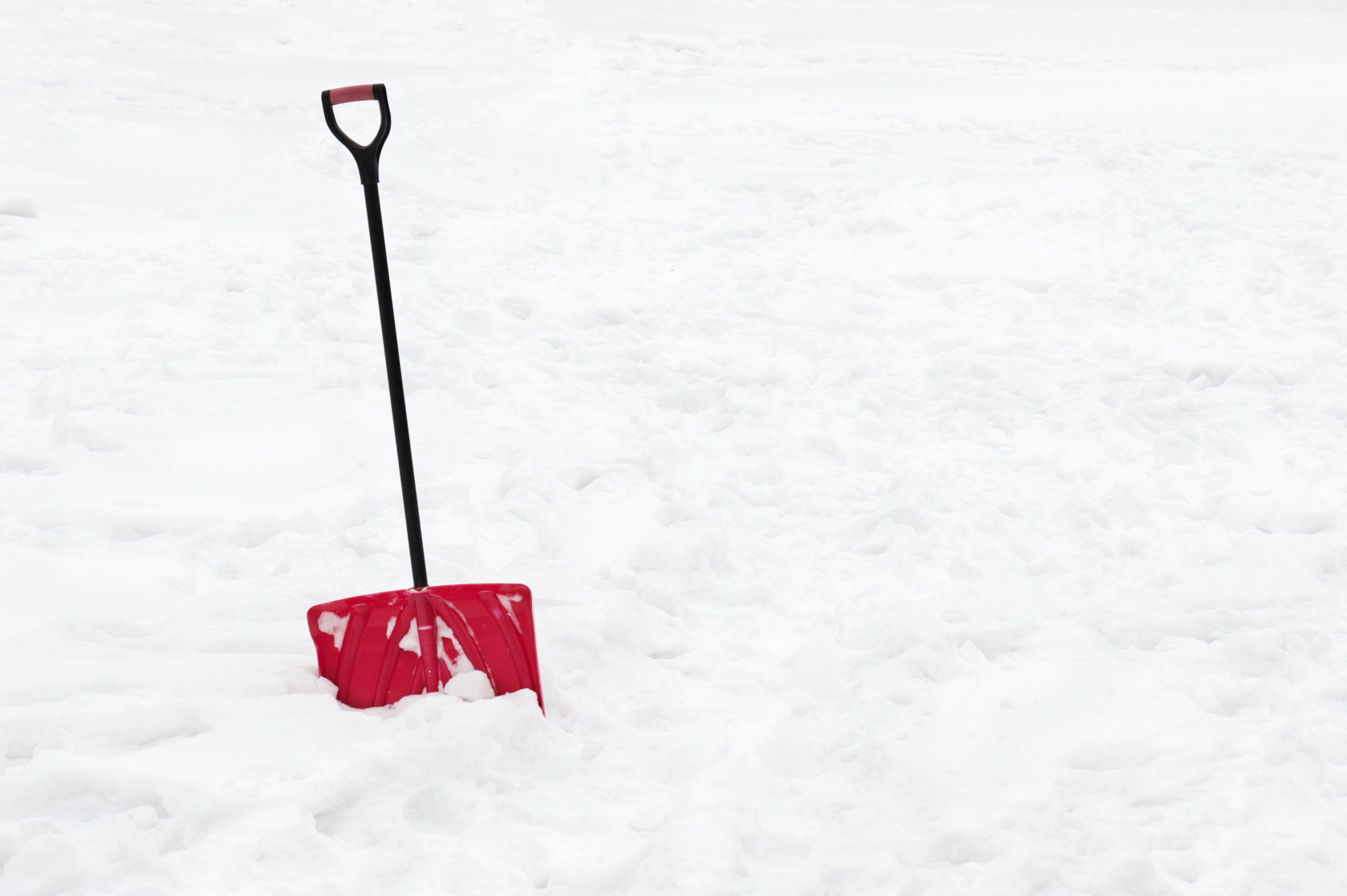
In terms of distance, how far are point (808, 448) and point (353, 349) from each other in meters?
1.96

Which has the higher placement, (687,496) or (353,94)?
(353,94)

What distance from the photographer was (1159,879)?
1.94m

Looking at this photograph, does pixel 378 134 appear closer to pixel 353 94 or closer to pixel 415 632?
pixel 353 94

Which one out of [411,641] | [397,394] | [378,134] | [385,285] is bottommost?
[411,641]

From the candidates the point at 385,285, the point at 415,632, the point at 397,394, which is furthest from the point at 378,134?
the point at 415,632

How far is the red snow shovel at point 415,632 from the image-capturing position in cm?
233

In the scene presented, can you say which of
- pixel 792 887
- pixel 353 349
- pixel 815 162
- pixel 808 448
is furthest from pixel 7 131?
pixel 792 887

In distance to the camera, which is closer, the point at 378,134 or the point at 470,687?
the point at 378,134

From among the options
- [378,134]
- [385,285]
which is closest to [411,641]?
[385,285]

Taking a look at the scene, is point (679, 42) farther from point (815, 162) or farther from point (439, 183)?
point (439, 183)

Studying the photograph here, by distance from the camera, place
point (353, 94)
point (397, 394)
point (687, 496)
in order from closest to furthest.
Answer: point (353, 94) < point (397, 394) < point (687, 496)

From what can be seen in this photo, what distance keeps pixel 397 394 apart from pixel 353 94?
A: 643mm

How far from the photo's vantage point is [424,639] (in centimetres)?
233

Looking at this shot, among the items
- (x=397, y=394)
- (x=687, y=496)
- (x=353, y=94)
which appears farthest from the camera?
(x=687, y=496)
